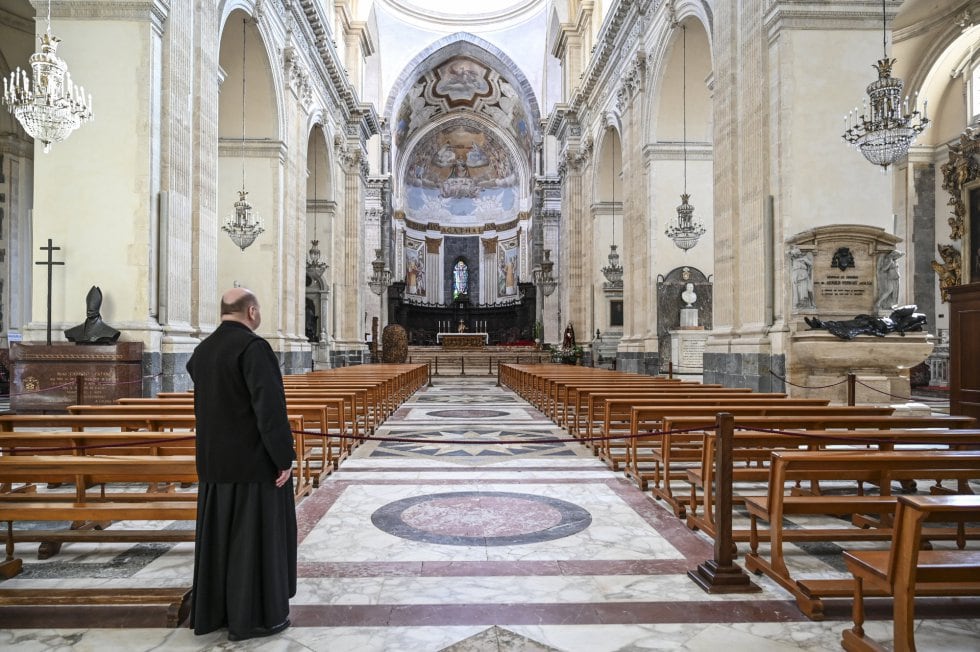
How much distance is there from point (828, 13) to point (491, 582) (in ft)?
33.8

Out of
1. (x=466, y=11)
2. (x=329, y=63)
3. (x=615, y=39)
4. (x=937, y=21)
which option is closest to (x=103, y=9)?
(x=329, y=63)

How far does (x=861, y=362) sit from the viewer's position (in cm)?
937

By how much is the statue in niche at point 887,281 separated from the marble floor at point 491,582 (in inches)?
225

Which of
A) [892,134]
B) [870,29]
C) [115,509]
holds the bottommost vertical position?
[115,509]

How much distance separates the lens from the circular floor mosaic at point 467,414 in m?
11.8

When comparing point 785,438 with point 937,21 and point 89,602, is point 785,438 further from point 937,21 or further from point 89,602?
point 937,21

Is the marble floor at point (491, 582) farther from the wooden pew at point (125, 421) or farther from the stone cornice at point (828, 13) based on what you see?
the stone cornice at point (828, 13)

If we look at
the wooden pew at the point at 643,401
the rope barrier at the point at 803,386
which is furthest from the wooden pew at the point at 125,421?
the rope barrier at the point at 803,386

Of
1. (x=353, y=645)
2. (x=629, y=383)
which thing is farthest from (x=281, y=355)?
(x=353, y=645)

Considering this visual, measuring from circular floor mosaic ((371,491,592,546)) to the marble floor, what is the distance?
0.02m

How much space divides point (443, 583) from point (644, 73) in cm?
1624

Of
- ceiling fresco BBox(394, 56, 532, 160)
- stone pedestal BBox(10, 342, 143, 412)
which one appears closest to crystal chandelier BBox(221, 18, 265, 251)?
stone pedestal BBox(10, 342, 143, 412)

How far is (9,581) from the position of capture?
3676mm

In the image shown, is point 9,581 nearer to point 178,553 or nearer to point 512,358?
point 178,553
